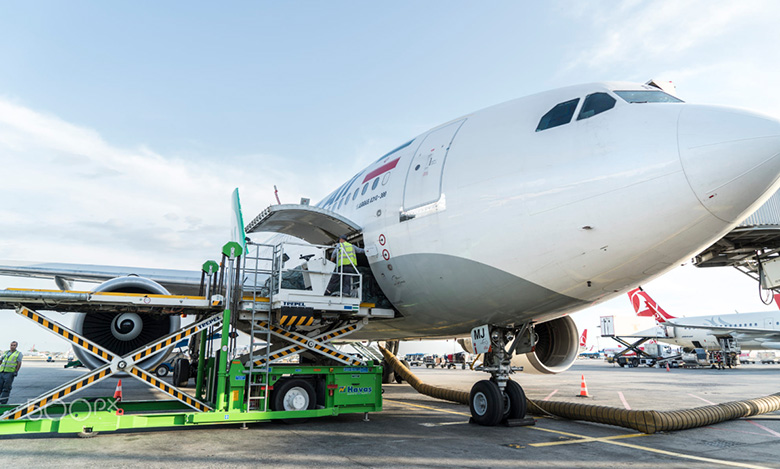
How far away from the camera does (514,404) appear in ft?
25.6

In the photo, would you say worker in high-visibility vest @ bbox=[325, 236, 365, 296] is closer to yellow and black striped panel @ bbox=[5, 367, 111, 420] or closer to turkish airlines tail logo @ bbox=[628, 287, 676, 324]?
yellow and black striped panel @ bbox=[5, 367, 111, 420]

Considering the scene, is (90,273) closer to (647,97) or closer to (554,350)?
(554,350)

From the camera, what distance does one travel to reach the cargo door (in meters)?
6.98

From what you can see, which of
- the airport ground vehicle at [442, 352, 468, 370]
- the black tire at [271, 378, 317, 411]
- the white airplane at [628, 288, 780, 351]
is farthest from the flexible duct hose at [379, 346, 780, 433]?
the airport ground vehicle at [442, 352, 468, 370]

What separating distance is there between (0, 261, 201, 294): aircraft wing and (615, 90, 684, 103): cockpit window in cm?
1033

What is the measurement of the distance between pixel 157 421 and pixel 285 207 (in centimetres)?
339

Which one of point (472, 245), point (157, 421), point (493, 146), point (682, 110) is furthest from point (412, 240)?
point (157, 421)

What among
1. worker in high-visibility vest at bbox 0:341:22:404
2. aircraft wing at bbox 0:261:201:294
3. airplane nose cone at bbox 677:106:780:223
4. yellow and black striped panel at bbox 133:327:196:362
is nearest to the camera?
airplane nose cone at bbox 677:106:780:223

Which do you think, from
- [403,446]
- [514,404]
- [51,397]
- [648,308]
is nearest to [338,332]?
[403,446]

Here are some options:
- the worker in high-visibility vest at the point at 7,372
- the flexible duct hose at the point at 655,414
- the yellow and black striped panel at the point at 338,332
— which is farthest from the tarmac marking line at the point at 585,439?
the worker in high-visibility vest at the point at 7,372

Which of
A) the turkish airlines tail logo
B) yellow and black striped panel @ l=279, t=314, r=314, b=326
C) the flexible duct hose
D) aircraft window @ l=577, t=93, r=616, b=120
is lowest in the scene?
the flexible duct hose

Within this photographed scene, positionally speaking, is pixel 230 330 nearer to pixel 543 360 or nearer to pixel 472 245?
pixel 472 245

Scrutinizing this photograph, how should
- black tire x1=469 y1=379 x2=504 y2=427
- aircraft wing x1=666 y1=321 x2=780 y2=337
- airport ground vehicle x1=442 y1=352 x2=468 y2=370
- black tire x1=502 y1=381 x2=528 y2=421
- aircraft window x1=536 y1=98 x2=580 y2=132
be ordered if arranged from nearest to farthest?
aircraft window x1=536 y1=98 x2=580 y2=132 < black tire x1=469 y1=379 x2=504 y2=427 < black tire x1=502 y1=381 x2=528 y2=421 < aircraft wing x1=666 y1=321 x2=780 y2=337 < airport ground vehicle x1=442 y1=352 x2=468 y2=370

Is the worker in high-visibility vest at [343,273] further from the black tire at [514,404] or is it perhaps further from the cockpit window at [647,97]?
the cockpit window at [647,97]
